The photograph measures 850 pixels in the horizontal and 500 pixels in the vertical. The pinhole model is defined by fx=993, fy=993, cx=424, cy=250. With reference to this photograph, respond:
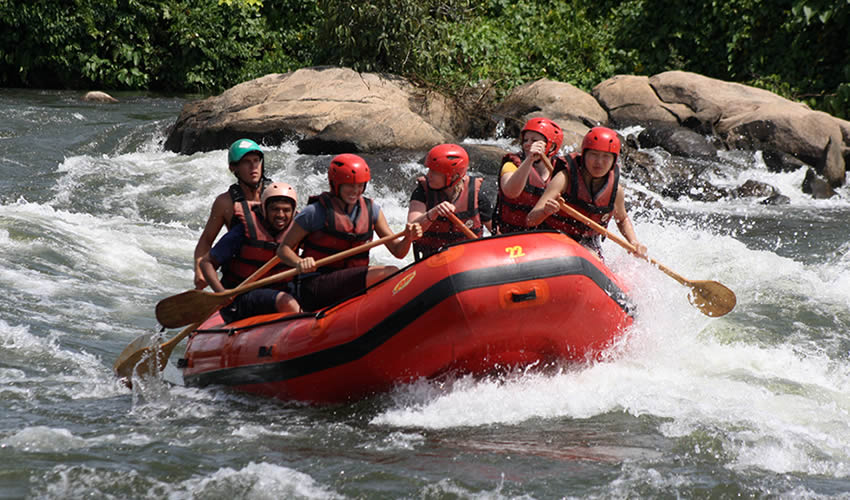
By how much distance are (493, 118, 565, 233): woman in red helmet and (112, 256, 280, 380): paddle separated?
148cm

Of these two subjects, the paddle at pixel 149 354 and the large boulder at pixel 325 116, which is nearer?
the paddle at pixel 149 354

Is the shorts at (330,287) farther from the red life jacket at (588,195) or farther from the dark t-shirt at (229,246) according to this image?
the red life jacket at (588,195)

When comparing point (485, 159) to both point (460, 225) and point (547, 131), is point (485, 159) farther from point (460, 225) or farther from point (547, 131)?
point (460, 225)

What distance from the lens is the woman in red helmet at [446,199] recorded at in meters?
5.48

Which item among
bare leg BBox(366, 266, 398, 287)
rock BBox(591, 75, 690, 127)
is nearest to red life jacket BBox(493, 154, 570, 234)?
bare leg BBox(366, 266, 398, 287)

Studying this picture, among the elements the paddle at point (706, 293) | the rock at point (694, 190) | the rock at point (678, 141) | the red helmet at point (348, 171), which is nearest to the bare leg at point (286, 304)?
the red helmet at point (348, 171)

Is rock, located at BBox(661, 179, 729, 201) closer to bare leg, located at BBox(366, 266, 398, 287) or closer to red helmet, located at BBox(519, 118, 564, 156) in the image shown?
red helmet, located at BBox(519, 118, 564, 156)

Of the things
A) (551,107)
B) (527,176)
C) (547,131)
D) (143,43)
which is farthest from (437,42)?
(527,176)

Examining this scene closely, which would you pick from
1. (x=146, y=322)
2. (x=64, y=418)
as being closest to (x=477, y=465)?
(x=64, y=418)

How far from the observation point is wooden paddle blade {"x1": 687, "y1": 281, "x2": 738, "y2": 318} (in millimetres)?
5793

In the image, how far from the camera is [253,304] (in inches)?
226

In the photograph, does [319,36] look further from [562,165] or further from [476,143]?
[562,165]

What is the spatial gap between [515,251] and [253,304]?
1.72 meters

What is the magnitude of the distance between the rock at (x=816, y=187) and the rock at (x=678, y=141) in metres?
1.25
